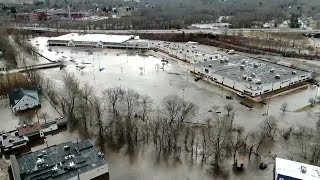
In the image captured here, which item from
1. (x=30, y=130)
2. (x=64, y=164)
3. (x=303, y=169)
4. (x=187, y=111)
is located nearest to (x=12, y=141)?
(x=30, y=130)

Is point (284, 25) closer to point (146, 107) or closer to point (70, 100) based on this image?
point (146, 107)

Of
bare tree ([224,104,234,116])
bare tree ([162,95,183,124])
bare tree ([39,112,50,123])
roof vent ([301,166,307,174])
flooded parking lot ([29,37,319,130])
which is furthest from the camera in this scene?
flooded parking lot ([29,37,319,130])

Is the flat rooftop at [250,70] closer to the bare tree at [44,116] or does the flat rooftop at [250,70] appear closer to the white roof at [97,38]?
the bare tree at [44,116]

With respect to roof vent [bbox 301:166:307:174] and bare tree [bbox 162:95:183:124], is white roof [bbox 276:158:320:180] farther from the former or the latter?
bare tree [bbox 162:95:183:124]

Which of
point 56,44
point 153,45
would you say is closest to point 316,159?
point 153,45

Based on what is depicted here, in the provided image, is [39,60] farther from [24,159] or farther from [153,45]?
[24,159]

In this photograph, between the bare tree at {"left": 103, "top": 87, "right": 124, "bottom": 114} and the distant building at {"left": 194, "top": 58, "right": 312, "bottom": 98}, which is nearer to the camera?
the bare tree at {"left": 103, "top": 87, "right": 124, "bottom": 114}

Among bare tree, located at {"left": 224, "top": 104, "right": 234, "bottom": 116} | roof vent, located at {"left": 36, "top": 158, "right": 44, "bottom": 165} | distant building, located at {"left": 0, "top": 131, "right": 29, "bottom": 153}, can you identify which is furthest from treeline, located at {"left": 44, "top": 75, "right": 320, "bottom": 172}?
roof vent, located at {"left": 36, "top": 158, "right": 44, "bottom": 165}

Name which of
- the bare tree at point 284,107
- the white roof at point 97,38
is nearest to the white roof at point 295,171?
the bare tree at point 284,107
